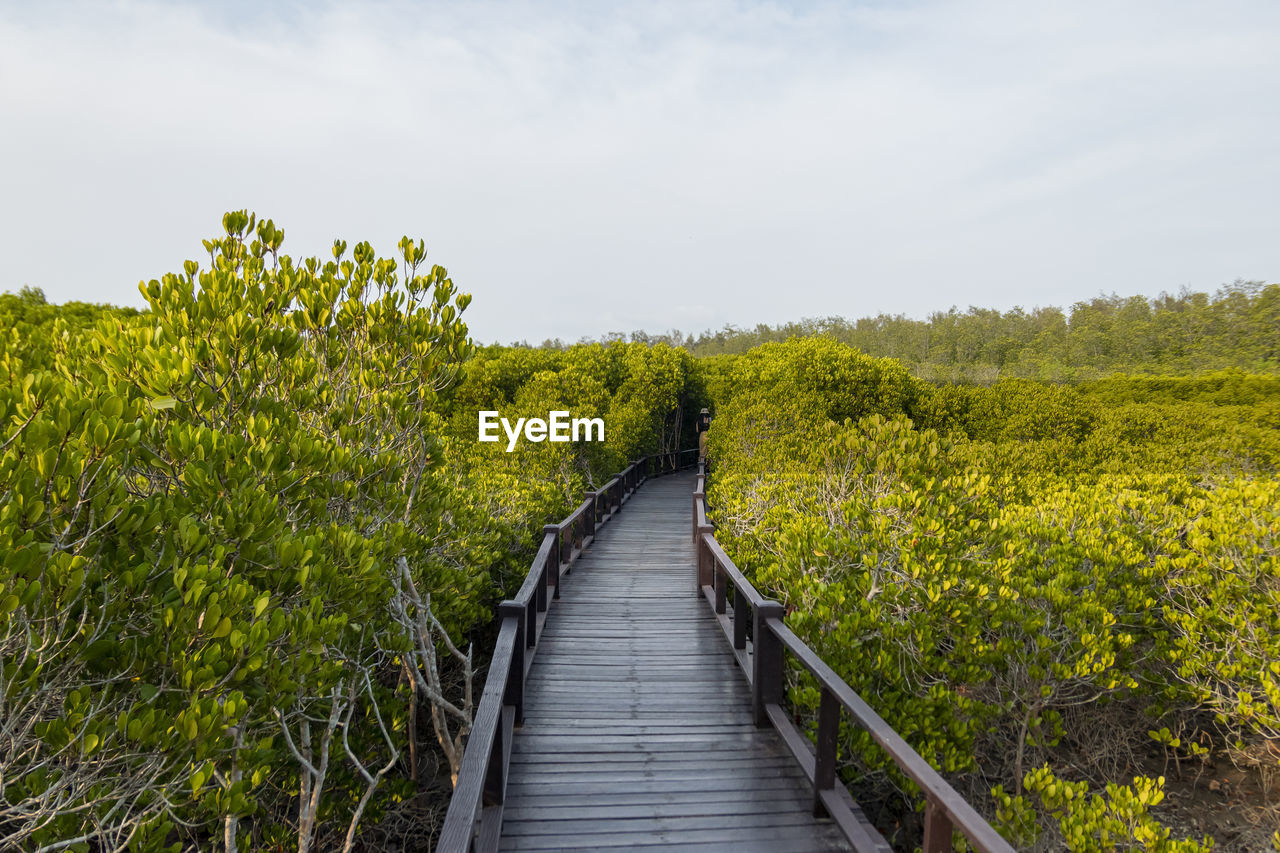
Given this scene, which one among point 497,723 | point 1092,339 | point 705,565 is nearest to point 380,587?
point 497,723

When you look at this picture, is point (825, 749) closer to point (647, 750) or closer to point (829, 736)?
point (829, 736)

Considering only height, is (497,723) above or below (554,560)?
above

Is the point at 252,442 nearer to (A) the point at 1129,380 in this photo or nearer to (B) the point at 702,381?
(B) the point at 702,381

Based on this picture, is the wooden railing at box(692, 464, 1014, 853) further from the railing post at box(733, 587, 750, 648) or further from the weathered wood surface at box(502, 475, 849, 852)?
the weathered wood surface at box(502, 475, 849, 852)

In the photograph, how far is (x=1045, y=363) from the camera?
155 ft

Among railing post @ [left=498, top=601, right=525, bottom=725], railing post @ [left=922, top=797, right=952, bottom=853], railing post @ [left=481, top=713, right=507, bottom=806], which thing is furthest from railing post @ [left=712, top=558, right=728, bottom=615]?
railing post @ [left=922, top=797, right=952, bottom=853]

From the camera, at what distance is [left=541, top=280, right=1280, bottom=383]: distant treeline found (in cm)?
3328

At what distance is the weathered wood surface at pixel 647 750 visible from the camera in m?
3.39

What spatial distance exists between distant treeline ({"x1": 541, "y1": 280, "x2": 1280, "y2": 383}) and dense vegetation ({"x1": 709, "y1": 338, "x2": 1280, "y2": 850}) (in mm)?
21283

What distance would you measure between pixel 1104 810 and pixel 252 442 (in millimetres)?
5457

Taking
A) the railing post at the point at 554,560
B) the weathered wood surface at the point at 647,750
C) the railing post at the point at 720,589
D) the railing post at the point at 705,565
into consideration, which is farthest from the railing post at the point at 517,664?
the railing post at the point at 705,565

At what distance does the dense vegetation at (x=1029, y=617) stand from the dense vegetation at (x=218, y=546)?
3.27m

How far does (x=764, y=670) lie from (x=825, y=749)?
1.05 metres

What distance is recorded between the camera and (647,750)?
4250 millimetres
